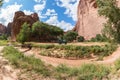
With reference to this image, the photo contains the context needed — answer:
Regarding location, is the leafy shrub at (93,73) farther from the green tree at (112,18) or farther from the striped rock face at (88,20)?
the striped rock face at (88,20)

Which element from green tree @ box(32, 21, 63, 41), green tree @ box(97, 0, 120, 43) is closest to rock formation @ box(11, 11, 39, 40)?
green tree @ box(32, 21, 63, 41)

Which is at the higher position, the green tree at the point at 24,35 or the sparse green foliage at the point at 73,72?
the green tree at the point at 24,35

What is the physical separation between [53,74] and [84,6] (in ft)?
329

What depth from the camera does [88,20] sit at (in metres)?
109

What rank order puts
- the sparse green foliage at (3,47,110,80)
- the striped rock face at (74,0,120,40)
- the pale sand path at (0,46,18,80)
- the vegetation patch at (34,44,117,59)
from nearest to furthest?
the sparse green foliage at (3,47,110,80)
the pale sand path at (0,46,18,80)
the vegetation patch at (34,44,117,59)
the striped rock face at (74,0,120,40)

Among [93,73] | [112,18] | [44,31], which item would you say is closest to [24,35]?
[44,31]

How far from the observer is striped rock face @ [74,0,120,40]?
102 m

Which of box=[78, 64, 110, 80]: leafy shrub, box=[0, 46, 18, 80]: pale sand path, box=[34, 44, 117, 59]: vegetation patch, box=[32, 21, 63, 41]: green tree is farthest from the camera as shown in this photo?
box=[32, 21, 63, 41]: green tree

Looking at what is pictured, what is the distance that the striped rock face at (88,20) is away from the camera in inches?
4016

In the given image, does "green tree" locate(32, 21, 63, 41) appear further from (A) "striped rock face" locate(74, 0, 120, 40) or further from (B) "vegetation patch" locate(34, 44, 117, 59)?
(B) "vegetation patch" locate(34, 44, 117, 59)

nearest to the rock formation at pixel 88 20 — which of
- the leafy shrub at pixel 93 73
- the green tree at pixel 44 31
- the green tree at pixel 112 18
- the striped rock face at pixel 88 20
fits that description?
the striped rock face at pixel 88 20

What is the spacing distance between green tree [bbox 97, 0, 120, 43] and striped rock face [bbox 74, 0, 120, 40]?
7960 centimetres

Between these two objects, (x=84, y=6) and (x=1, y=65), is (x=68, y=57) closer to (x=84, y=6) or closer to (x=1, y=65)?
(x=1, y=65)

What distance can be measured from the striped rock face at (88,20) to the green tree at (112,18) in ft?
261
